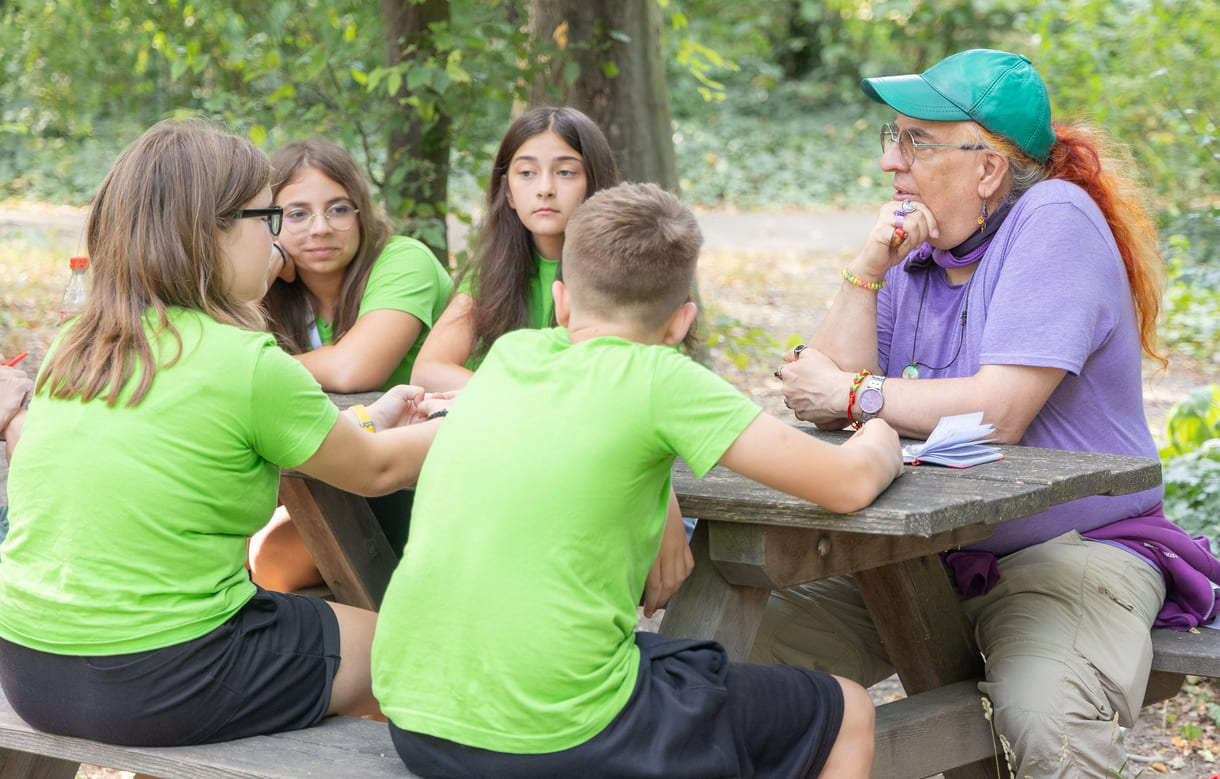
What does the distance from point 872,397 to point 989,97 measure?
2.29 ft

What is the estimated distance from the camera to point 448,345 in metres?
3.32

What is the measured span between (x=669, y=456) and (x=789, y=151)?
60.2ft

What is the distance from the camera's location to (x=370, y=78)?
5.06m

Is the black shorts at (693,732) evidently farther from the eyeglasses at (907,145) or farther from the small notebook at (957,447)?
the eyeglasses at (907,145)

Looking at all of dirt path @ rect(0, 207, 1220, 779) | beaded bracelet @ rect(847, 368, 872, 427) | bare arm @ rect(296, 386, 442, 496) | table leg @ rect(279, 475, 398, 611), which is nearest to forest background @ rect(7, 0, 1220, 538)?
Result: dirt path @ rect(0, 207, 1220, 779)

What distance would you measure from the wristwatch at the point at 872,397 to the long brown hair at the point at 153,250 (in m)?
1.22

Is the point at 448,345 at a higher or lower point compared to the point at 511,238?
lower

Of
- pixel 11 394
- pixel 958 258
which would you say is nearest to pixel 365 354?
pixel 11 394

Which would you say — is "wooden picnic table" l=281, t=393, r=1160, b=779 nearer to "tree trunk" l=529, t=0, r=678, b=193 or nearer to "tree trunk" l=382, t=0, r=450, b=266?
"tree trunk" l=382, t=0, r=450, b=266

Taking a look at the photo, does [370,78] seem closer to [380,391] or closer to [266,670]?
[380,391]

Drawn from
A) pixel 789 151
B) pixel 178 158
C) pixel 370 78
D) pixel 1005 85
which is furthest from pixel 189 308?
pixel 789 151

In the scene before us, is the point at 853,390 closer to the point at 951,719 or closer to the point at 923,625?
the point at 923,625

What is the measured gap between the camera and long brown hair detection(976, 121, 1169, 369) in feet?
8.59

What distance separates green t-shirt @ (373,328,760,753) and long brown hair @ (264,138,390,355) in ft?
5.74
